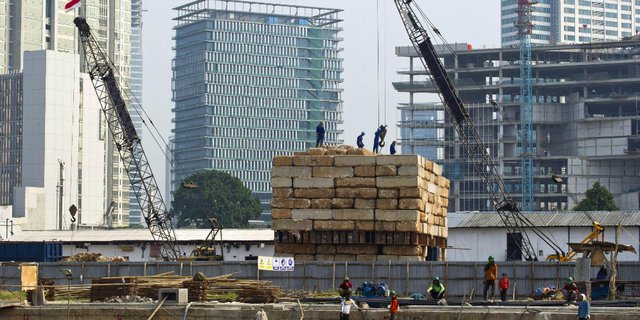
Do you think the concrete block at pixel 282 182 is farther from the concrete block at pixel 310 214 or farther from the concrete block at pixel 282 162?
the concrete block at pixel 310 214

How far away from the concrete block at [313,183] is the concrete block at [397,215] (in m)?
1.80

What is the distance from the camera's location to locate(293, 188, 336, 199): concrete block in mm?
43781

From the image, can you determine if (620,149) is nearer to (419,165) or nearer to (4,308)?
(419,165)

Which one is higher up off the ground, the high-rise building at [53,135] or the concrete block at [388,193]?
the high-rise building at [53,135]

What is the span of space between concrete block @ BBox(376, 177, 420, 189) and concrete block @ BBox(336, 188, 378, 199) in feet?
0.95

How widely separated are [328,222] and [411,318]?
478 inches

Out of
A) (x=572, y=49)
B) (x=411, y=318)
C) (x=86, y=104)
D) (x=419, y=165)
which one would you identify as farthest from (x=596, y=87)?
(x=411, y=318)

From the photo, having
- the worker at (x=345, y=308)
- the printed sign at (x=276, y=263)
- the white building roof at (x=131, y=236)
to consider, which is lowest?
the white building roof at (x=131, y=236)

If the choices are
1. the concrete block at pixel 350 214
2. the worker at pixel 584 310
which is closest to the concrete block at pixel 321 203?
the concrete block at pixel 350 214

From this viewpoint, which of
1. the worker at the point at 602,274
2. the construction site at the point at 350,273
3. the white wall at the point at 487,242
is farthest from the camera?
the white wall at the point at 487,242

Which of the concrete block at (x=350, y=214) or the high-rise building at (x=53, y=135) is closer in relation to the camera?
the concrete block at (x=350, y=214)

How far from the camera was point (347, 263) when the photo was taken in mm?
43750

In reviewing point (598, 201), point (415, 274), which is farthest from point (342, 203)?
point (598, 201)

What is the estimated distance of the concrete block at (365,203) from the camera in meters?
43.8
